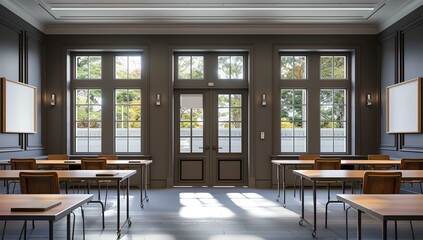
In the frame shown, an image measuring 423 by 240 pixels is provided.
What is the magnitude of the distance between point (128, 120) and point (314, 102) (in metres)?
4.37

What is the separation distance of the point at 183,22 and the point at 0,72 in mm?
3794

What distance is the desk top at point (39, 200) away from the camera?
7.34ft

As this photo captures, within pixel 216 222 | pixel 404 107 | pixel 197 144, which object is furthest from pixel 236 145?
pixel 216 222

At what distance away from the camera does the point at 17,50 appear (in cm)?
728

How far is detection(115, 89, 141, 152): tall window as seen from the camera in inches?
348

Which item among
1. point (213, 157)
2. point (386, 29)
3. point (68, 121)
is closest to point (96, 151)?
point (68, 121)

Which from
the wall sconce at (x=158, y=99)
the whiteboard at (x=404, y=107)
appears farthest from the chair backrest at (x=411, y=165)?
the wall sconce at (x=158, y=99)

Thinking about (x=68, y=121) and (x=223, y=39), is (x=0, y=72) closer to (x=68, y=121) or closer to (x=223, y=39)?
(x=68, y=121)

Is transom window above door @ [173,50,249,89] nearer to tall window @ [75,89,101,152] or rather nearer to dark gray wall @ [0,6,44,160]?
tall window @ [75,89,101,152]

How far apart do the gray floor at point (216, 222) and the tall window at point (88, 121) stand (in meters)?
2.08

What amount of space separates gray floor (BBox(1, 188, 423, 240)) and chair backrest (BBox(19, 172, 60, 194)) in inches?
37.0

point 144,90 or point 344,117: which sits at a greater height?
point 144,90

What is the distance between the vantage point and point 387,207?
8.18 ft

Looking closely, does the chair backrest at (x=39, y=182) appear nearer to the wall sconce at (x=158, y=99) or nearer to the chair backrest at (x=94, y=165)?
the chair backrest at (x=94, y=165)
